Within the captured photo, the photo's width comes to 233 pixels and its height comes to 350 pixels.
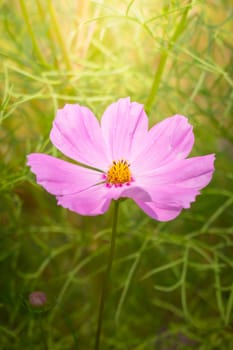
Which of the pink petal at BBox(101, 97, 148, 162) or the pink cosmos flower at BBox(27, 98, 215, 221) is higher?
the pink petal at BBox(101, 97, 148, 162)

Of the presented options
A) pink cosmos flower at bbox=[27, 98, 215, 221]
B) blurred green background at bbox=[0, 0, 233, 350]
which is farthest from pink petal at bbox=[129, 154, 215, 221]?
blurred green background at bbox=[0, 0, 233, 350]

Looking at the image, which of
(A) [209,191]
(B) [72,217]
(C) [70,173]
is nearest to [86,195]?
(C) [70,173]

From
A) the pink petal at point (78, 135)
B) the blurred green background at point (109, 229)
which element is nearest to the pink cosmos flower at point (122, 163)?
the pink petal at point (78, 135)

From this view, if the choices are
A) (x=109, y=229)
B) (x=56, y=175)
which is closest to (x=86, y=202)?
(x=56, y=175)

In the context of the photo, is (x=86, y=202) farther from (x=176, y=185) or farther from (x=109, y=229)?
(x=109, y=229)

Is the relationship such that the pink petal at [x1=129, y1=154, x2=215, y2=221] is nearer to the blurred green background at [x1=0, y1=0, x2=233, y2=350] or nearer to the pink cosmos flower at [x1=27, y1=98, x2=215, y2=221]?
the pink cosmos flower at [x1=27, y1=98, x2=215, y2=221]

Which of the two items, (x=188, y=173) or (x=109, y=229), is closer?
(x=188, y=173)

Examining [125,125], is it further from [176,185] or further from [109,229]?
[109,229]

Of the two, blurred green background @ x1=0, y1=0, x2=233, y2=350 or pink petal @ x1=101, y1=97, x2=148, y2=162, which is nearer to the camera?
pink petal @ x1=101, y1=97, x2=148, y2=162
